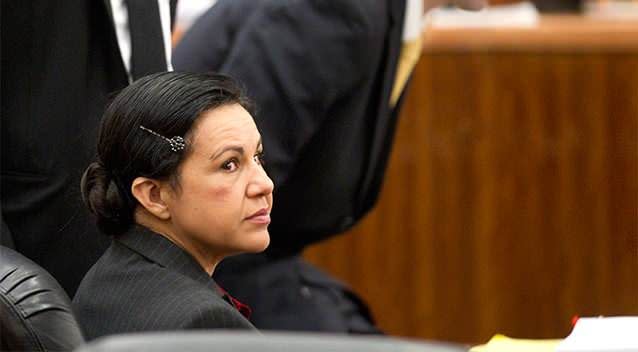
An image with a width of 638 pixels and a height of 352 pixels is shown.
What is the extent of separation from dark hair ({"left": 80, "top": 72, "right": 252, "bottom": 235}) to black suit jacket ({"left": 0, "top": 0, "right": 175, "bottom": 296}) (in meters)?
0.32

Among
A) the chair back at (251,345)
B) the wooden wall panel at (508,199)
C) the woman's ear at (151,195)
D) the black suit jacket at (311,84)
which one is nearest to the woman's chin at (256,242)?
the woman's ear at (151,195)

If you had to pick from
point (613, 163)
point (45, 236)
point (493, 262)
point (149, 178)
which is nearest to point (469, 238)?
point (493, 262)

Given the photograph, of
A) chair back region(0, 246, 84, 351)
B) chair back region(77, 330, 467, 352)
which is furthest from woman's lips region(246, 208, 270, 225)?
chair back region(77, 330, 467, 352)

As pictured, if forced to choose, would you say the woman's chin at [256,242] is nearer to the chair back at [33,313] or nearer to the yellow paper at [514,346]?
the chair back at [33,313]

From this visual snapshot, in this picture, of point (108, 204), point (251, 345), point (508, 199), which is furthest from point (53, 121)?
point (508, 199)

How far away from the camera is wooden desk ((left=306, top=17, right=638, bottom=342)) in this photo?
441 cm

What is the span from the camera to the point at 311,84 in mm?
2924

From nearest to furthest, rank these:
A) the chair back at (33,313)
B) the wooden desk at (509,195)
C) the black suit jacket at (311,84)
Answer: the chair back at (33,313) < the black suit jacket at (311,84) < the wooden desk at (509,195)

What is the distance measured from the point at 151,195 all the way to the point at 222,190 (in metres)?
0.09

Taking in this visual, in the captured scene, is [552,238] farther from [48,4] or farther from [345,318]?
[48,4]

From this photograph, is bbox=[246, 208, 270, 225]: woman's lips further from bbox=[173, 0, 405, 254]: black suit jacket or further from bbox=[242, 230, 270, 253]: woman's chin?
bbox=[173, 0, 405, 254]: black suit jacket

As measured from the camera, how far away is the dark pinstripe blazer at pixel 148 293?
5.73ft

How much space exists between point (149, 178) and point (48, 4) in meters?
0.47

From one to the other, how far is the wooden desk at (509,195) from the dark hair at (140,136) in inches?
100
